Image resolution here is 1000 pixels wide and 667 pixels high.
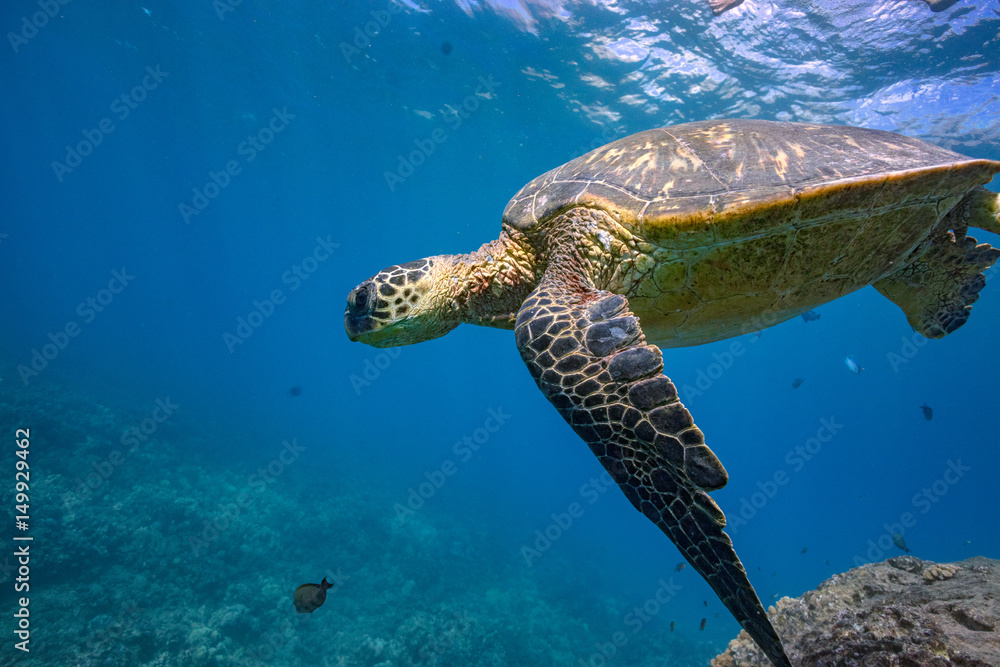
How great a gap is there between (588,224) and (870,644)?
9.59 feet

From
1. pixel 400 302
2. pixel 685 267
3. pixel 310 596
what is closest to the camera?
pixel 685 267

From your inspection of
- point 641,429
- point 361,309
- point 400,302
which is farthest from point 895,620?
point 361,309

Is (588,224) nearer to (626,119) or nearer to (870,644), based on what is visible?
(870,644)

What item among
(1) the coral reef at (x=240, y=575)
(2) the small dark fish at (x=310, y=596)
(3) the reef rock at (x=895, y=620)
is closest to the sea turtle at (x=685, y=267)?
(3) the reef rock at (x=895, y=620)

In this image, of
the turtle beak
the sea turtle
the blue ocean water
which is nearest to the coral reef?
the blue ocean water

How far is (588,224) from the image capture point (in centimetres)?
277

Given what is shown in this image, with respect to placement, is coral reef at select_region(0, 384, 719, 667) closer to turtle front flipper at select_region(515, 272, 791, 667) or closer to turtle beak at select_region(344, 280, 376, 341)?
turtle beak at select_region(344, 280, 376, 341)

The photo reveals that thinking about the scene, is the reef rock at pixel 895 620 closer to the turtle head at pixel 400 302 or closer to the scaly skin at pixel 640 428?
the scaly skin at pixel 640 428

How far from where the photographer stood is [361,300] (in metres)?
3.37

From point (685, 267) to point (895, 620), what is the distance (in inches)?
92.7

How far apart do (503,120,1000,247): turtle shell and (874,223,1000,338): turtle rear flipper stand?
0.84 m

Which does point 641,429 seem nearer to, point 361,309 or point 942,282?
point 361,309

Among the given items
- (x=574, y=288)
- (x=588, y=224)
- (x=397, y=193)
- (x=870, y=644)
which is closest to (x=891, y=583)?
(x=870, y=644)

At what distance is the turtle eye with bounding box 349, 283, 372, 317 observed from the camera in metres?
3.35
